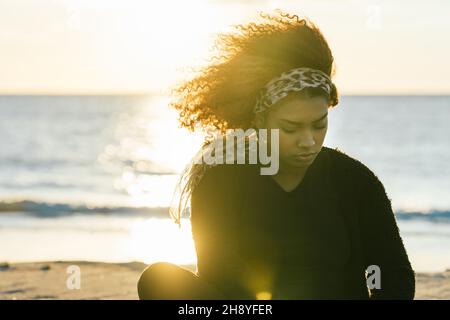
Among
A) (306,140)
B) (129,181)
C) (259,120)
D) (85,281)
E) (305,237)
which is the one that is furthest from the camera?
(129,181)

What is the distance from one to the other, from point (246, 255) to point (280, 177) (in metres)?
0.39

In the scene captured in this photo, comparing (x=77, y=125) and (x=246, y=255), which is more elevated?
(x=77, y=125)

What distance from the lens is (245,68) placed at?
12.7 feet

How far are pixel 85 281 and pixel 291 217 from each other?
601 centimetres

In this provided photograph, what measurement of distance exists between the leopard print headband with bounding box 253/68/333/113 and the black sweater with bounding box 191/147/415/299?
344 millimetres

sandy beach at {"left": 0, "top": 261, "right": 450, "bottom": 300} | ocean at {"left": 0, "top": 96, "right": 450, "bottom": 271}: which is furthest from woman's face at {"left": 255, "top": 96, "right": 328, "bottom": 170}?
sandy beach at {"left": 0, "top": 261, "right": 450, "bottom": 300}

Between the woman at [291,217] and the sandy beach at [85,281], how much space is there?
15.7 ft

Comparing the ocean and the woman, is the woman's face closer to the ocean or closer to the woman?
the woman

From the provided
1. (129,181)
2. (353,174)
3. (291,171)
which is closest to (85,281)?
(291,171)

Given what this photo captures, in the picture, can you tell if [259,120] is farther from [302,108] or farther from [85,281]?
[85,281]

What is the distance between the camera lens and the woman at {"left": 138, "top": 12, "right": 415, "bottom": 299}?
3.69m
